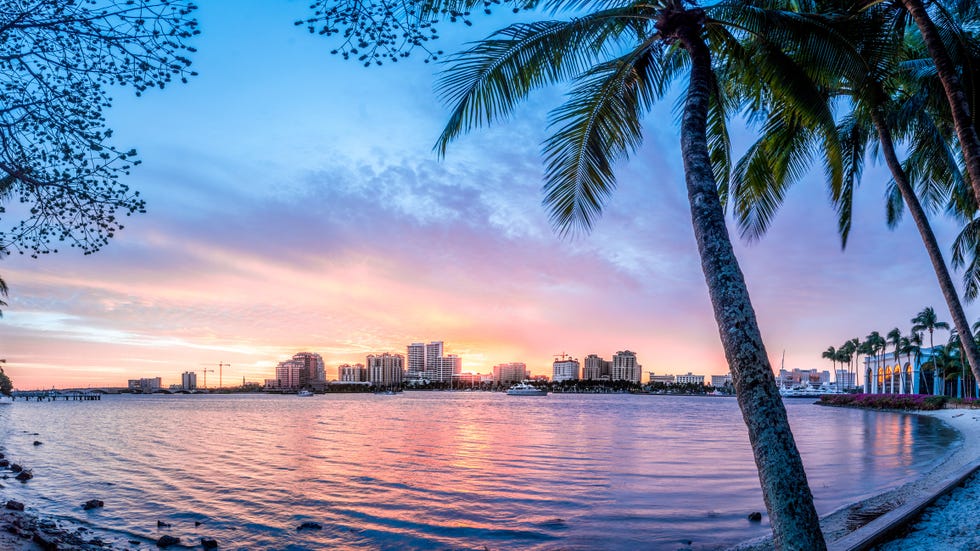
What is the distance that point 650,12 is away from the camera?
6.55 metres

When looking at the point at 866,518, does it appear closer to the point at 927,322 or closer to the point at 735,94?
the point at 735,94

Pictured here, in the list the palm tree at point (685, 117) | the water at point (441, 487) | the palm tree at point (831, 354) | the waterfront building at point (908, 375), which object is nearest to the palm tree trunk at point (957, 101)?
the palm tree at point (685, 117)

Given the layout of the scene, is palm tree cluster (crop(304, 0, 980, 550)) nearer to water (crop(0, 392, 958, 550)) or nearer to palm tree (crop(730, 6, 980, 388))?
palm tree (crop(730, 6, 980, 388))

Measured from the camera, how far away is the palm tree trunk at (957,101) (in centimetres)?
751

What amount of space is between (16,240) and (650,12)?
22.4 ft

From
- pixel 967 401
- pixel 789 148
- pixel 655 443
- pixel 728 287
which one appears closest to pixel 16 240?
pixel 728 287

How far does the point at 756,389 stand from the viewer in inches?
166

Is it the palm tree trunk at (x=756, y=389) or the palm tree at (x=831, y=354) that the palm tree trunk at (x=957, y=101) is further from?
the palm tree at (x=831, y=354)

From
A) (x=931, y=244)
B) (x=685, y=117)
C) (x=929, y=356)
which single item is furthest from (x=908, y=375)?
(x=685, y=117)

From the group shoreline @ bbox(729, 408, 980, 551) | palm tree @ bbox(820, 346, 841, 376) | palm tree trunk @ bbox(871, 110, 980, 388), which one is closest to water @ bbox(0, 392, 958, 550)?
Answer: shoreline @ bbox(729, 408, 980, 551)

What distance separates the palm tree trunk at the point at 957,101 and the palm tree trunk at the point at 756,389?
5.08 metres

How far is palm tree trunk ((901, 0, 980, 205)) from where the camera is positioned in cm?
751

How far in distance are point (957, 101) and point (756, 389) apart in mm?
6373

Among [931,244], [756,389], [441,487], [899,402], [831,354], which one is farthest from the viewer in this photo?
[831,354]
